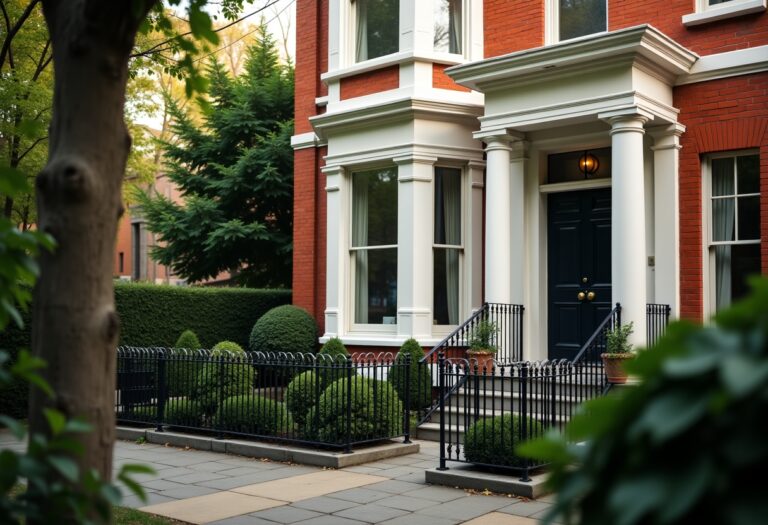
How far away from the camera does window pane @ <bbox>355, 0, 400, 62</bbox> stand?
14.4 metres

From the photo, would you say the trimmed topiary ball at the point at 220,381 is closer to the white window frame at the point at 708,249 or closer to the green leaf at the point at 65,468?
the white window frame at the point at 708,249

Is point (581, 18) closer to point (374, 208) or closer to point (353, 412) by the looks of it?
point (374, 208)

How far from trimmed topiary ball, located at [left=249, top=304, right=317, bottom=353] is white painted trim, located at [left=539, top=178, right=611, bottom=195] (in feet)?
16.7

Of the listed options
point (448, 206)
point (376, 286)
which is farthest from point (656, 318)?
point (376, 286)

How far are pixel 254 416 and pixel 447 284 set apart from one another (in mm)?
4643

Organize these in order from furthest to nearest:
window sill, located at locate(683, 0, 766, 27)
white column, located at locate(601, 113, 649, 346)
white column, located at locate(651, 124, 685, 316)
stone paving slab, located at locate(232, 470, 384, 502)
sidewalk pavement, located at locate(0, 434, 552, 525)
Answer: white column, located at locate(651, 124, 685, 316)
window sill, located at locate(683, 0, 766, 27)
white column, located at locate(601, 113, 649, 346)
stone paving slab, located at locate(232, 470, 384, 502)
sidewalk pavement, located at locate(0, 434, 552, 525)

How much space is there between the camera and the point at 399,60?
45.1 feet

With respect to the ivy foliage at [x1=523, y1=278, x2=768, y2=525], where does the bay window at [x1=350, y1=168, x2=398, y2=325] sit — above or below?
above

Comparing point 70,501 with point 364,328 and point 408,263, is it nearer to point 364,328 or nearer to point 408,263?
point 408,263

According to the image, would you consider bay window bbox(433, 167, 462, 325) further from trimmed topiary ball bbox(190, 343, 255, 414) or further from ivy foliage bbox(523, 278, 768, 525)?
ivy foliage bbox(523, 278, 768, 525)

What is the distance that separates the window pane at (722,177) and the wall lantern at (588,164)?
1.79m

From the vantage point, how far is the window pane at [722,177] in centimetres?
1138

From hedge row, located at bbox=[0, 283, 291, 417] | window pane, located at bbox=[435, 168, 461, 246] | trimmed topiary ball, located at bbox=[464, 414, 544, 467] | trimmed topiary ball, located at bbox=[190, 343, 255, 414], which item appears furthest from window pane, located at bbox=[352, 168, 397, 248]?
trimmed topiary ball, located at bbox=[464, 414, 544, 467]

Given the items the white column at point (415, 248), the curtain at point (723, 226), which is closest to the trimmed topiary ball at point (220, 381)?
the white column at point (415, 248)
